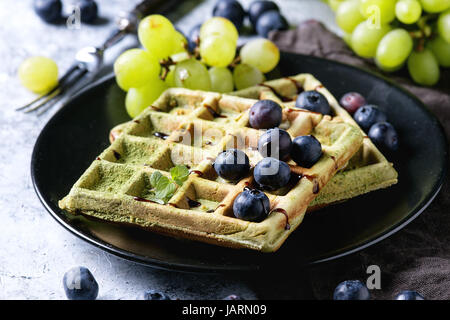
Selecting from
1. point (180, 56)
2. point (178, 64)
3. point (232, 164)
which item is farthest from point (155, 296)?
point (180, 56)

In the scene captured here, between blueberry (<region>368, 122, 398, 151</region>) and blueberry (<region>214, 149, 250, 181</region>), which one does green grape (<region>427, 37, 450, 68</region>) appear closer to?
blueberry (<region>368, 122, 398, 151</region>)

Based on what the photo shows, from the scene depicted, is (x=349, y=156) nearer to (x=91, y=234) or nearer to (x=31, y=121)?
(x=91, y=234)

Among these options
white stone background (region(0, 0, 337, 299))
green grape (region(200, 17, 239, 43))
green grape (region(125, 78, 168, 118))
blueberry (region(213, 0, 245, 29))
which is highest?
green grape (region(200, 17, 239, 43))

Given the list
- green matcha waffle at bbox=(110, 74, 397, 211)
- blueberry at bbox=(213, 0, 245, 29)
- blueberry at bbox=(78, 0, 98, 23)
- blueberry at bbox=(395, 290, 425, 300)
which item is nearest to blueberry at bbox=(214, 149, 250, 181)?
green matcha waffle at bbox=(110, 74, 397, 211)

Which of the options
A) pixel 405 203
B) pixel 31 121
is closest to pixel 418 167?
pixel 405 203

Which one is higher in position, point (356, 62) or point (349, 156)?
point (349, 156)

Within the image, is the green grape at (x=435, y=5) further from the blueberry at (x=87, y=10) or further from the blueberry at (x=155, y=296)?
the blueberry at (x=87, y=10)
